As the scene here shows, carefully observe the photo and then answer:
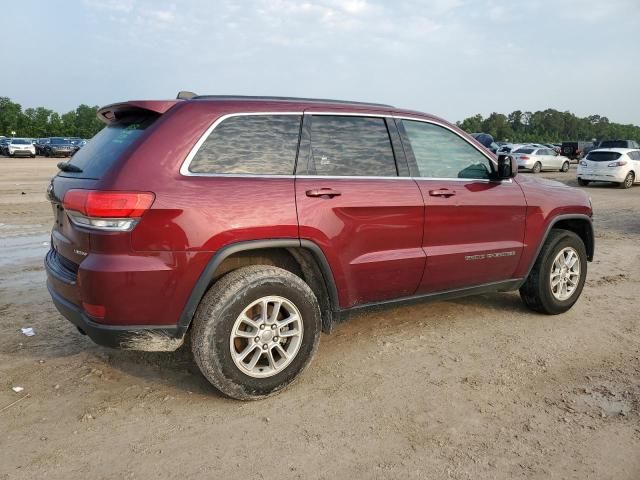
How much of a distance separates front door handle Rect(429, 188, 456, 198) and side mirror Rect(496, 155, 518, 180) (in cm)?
54

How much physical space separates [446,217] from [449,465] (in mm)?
1851

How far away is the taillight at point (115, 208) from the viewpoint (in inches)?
108

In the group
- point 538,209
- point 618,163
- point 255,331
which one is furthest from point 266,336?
point 618,163

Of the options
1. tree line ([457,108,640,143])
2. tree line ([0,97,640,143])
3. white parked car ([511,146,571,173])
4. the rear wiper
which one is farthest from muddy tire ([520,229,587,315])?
tree line ([457,108,640,143])

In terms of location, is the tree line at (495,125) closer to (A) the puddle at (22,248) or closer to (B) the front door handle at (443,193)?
(A) the puddle at (22,248)

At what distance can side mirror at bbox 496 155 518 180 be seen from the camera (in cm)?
415

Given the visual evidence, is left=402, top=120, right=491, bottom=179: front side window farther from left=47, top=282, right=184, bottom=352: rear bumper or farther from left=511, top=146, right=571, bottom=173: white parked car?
left=511, top=146, right=571, bottom=173: white parked car

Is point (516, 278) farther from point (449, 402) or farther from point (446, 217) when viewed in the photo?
point (449, 402)

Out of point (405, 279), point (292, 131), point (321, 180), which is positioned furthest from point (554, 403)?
point (292, 131)

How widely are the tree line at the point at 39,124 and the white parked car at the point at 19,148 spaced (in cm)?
3977

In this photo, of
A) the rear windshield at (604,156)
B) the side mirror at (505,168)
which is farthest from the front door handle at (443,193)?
the rear windshield at (604,156)

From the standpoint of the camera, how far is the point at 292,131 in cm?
Result: 337

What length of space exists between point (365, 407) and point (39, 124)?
319 ft

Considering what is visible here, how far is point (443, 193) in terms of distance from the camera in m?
3.83
